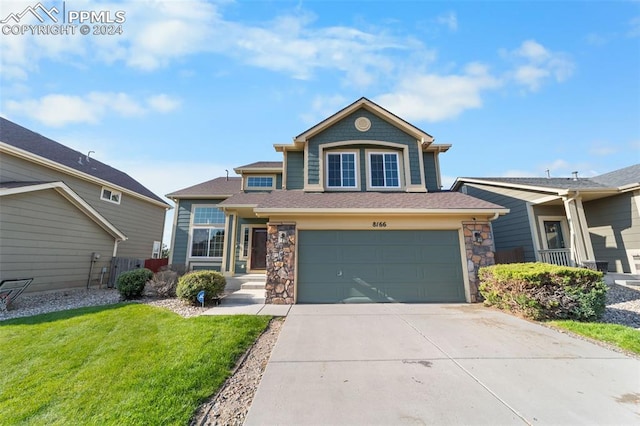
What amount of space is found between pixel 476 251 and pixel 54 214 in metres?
15.0

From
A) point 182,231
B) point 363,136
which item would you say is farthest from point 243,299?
point 363,136

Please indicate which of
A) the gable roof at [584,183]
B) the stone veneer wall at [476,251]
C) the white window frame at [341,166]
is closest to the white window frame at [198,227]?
the white window frame at [341,166]

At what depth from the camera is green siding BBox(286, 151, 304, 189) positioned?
34.8 feet

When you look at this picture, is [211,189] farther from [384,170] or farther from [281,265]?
[384,170]

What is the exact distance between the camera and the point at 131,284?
807 cm

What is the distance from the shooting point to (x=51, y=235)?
364 inches

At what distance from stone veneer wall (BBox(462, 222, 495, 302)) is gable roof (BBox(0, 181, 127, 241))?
14297mm

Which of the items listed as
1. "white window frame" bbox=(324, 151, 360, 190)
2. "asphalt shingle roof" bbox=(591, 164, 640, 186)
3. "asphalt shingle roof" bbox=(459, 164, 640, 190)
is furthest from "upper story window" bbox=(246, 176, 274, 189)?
"asphalt shingle roof" bbox=(591, 164, 640, 186)

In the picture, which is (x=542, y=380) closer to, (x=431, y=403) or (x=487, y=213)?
(x=431, y=403)

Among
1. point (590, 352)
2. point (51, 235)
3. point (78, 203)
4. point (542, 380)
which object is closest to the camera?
point (542, 380)

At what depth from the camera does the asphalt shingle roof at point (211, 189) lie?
43.9 feet

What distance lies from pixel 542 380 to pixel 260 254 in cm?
1030

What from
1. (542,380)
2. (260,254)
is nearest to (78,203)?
(260,254)

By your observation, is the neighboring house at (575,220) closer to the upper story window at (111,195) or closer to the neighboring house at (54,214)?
the neighboring house at (54,214)
